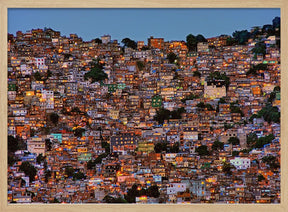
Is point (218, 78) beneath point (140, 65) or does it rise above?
beneath

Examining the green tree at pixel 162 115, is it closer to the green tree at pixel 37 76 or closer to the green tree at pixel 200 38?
the green tree at pixel 200 38

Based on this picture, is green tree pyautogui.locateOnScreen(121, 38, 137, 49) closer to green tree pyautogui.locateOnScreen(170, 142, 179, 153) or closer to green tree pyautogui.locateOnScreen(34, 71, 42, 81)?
green tree pyautogui.locateOnScreen(34, 71, 42, 81)

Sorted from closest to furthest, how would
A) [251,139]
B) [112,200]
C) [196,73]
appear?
[112,200] → [251,139] → [196,73]

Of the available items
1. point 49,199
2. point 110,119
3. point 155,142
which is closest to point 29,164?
point 49,199

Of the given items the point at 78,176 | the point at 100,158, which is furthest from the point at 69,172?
the point at 100,158

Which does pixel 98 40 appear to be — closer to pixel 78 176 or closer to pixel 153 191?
pixel 78 176

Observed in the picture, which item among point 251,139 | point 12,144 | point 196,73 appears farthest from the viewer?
point 196,73

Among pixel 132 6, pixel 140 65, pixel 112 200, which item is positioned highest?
pixel 132 6

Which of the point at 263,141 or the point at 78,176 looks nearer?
the point at 263,141
